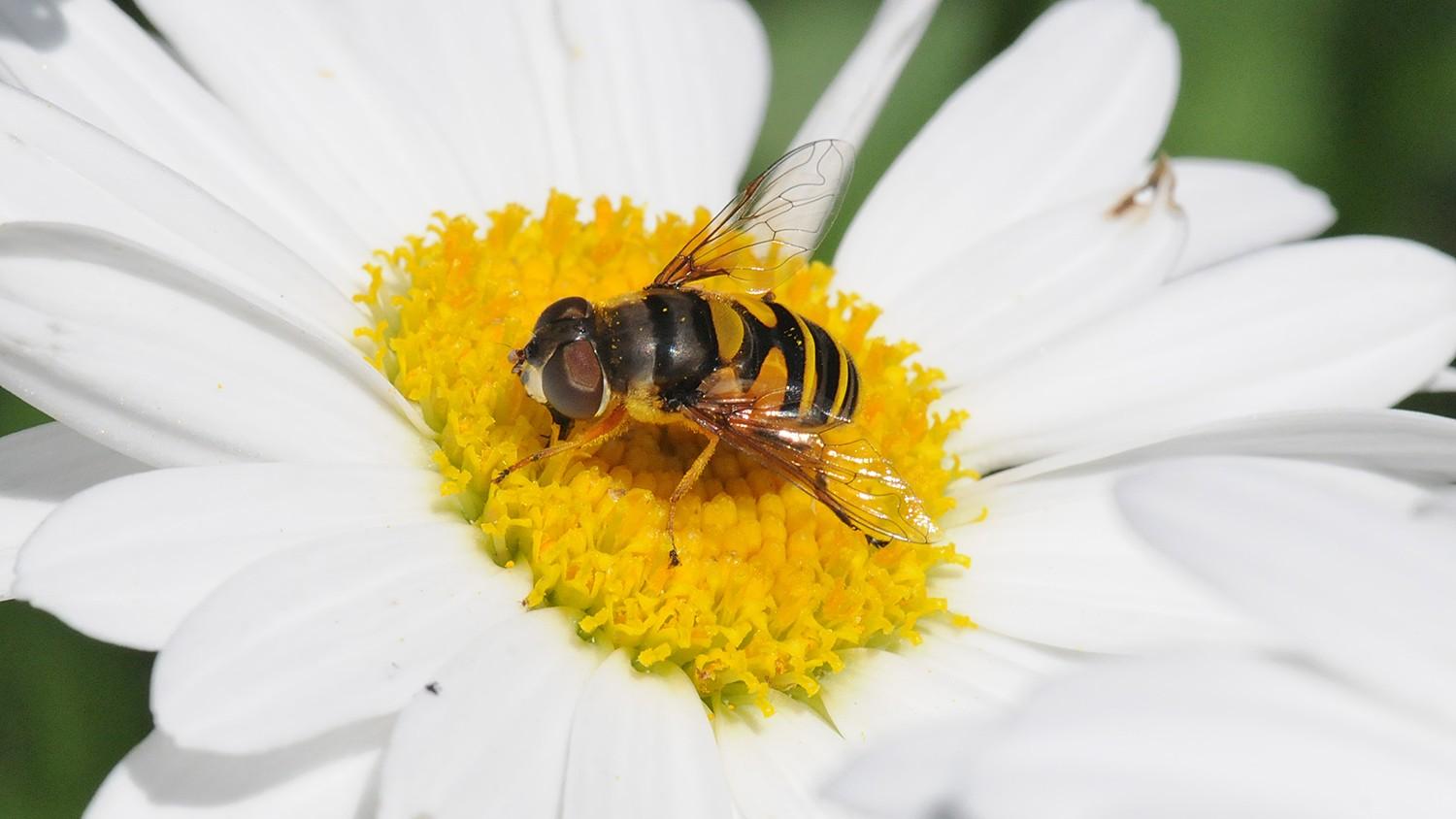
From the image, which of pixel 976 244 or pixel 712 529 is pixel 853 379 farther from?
pixel 976 244

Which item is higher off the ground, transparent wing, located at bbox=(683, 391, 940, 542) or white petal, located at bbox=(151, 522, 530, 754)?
transparent wing, located at bbox=(683, 391, 940, 542)

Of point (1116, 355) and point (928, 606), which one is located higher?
point (1116, 355)

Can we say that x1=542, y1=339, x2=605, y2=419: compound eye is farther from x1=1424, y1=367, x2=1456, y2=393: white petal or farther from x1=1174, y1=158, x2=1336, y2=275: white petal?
x1=1424, y1=367, x2=1456, y2=393: white petal

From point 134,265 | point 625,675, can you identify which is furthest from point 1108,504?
point 134,265

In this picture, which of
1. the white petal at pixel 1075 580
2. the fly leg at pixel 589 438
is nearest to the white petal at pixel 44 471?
the fly leg at pixel 589 438

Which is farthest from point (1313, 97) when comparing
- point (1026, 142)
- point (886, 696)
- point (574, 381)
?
point (574, 381)

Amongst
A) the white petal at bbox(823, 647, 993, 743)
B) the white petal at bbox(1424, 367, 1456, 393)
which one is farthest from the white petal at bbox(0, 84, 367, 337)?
the white petal at bbox(1424, 367, 1456, 393)

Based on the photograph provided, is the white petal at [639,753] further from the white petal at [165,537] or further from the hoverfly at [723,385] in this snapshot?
the white petal at [165,537]
